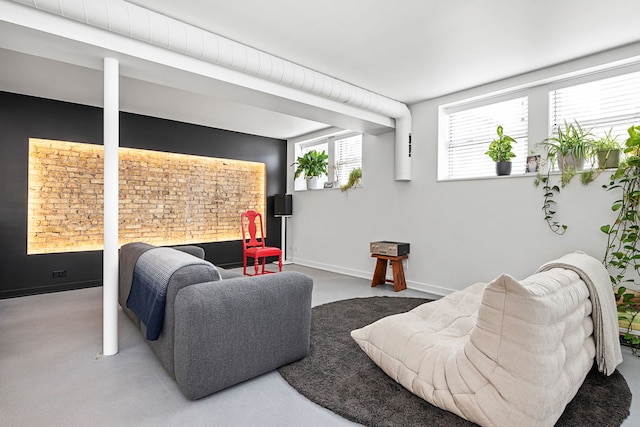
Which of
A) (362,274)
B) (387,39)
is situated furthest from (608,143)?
(362,274)

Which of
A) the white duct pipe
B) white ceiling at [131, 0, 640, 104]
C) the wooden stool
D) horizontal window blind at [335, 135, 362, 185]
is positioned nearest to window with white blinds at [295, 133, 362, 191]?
horizontal window blind at [335, 135, 362, 185]

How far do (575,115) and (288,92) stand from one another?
3.06 m

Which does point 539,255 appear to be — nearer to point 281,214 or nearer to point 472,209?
point 472,209

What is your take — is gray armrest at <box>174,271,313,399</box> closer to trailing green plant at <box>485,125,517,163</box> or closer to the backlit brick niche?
trailing green plant at <box>485,125,517,163</box>

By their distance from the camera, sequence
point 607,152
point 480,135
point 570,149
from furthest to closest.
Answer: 1. point 480,135
2. point 570,149
3. point 607,152

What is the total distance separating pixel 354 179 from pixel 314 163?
1.08m

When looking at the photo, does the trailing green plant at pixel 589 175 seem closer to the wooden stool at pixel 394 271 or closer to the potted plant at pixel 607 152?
the potted plant at pixel 607 152

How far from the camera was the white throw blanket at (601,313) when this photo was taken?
201 centimetres

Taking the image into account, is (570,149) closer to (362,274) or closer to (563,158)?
(563,158)

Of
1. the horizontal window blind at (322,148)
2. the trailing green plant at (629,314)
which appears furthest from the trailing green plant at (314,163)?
the trailing green plant at (629,314)

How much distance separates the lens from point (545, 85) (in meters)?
3.65

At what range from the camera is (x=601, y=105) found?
338 cm

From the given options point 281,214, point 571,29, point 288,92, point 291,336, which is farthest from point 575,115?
point 281,214

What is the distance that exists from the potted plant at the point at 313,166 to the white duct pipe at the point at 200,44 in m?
2.14
